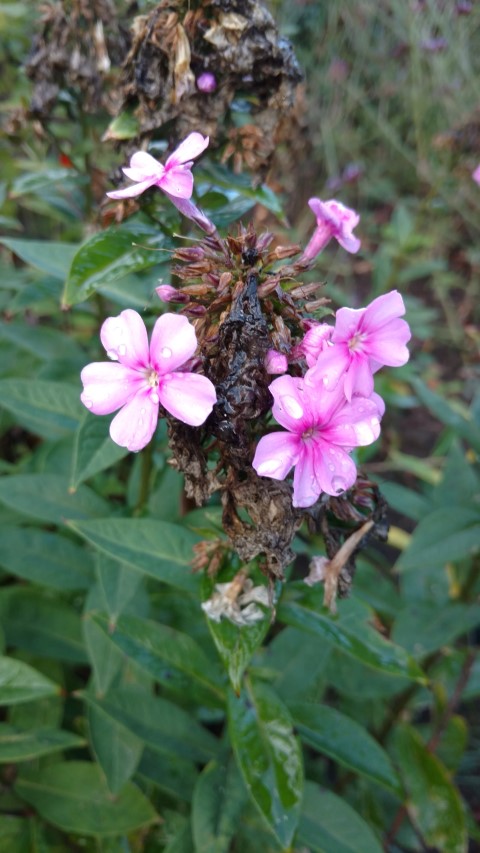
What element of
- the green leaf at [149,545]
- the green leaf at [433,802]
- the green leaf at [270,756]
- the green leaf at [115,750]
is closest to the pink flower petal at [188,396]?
the green leaf at [149,545]

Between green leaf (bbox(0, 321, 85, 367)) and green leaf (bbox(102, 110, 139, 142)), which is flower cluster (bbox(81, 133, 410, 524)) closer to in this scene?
green leaf (bbox(102, 110, 139, 142))

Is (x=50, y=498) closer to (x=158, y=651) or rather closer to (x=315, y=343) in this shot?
(x=158, y=651)

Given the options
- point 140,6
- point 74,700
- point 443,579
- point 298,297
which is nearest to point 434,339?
point 443,579

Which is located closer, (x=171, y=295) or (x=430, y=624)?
(x=171, y=295)

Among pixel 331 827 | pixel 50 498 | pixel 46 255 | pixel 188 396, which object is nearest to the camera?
pixel 188 396

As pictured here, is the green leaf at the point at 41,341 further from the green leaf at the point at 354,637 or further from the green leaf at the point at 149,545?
the green leaf at the point at 354,637

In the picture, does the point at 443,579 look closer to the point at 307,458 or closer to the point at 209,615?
A: the point at 209,615

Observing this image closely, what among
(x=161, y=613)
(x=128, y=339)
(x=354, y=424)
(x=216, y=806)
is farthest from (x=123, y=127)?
(x=216, y=806)
